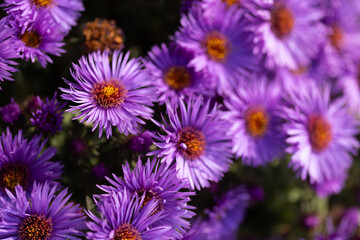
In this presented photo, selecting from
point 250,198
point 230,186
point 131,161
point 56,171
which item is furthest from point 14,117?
point 250,198

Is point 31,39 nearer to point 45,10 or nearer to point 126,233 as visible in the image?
point 45,10

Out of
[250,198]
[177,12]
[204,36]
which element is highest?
[177,12]

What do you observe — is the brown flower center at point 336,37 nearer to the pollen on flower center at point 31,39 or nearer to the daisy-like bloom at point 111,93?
the daisy-like bloom at point 111,93

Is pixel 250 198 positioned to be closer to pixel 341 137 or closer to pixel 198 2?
pixel 341 137

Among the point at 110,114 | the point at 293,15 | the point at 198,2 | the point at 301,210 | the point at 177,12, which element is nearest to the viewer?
the point at 110,114

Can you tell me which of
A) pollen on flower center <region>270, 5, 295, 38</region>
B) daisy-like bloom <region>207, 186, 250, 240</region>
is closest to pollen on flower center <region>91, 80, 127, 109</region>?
daisy-like bloom <region>207, 186, 250, 240</region>

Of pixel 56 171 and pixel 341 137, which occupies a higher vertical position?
pixel 341 137
